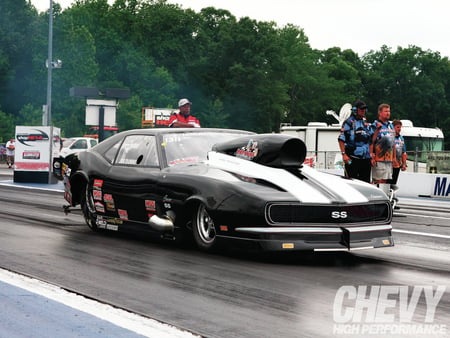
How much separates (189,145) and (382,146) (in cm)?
548

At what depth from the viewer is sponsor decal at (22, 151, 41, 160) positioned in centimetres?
Result: 2422

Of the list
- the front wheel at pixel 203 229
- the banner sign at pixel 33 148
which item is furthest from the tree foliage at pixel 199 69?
the front wheel at pixel 203 229

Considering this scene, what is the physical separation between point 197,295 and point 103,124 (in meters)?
18.9

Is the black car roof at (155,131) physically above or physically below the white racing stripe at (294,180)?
above

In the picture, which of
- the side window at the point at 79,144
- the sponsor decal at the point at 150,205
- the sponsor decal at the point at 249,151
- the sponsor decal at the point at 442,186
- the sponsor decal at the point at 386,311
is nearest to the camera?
the sponsor decal at the point at 386,311

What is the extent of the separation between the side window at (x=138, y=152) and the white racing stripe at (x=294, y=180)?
942mm

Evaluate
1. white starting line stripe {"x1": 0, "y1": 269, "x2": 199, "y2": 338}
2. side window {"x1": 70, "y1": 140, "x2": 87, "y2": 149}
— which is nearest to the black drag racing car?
white starting line stripe {"x1": 0, "y1": 269, "x2": 199, "y2": 338}

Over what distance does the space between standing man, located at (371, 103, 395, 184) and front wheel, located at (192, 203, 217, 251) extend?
6.09 meters

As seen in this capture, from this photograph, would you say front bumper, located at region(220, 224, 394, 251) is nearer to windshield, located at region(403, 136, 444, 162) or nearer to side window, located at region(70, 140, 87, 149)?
side window, located at region(70, 140, 87, 149)

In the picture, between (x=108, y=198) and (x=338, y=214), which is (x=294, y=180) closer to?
(x=338, y=214)

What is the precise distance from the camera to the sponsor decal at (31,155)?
24219mm

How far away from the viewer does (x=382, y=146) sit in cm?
1326

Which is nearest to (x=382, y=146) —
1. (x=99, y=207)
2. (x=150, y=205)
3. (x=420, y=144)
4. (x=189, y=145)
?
(x=189, y=145)

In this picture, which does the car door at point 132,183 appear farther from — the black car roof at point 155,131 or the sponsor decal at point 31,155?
the sponsor decal at point 31,155
